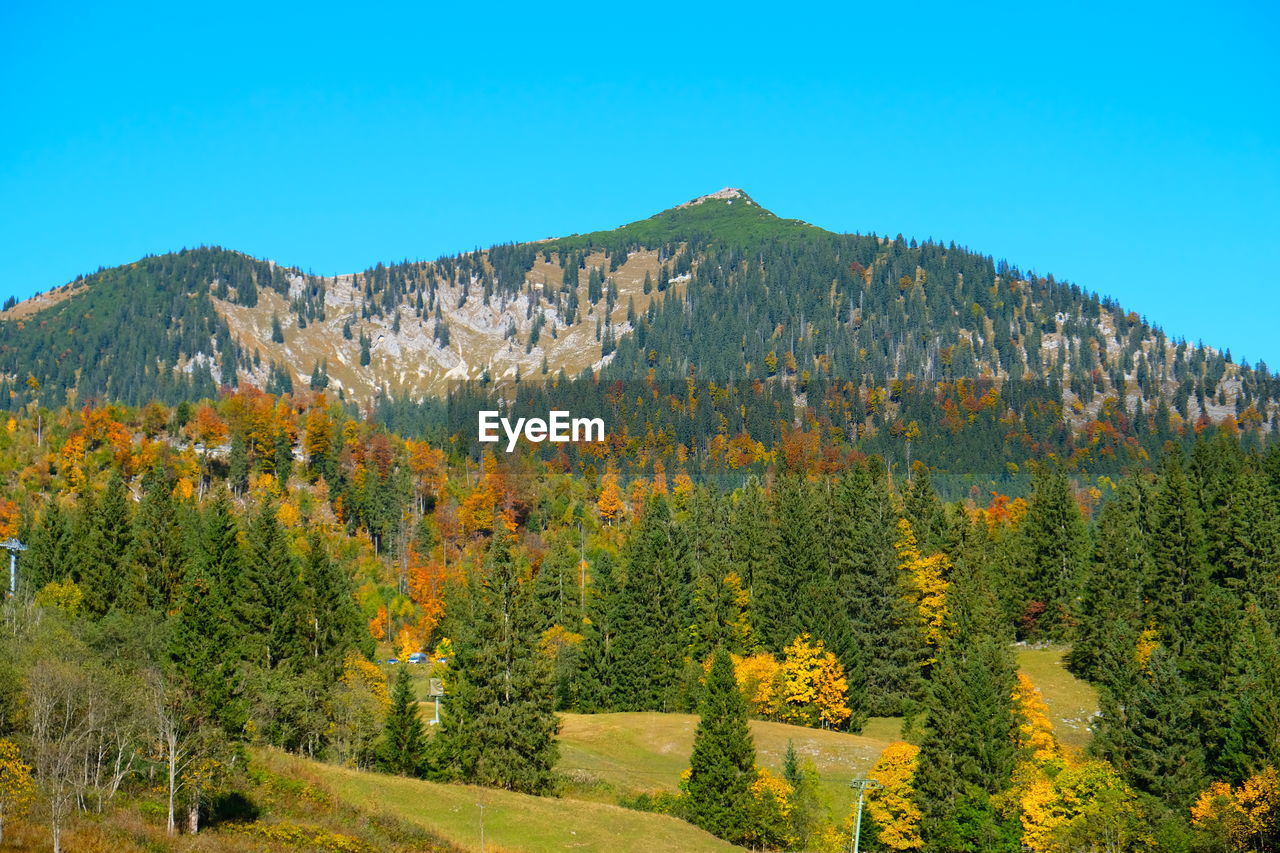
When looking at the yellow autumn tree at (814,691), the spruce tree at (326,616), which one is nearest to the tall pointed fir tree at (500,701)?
the spruce tree at (326,616)

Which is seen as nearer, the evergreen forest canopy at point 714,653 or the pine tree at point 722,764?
the evergreen forest canopy at point 714,653

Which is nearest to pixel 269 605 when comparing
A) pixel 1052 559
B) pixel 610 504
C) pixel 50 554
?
pixel 50 554

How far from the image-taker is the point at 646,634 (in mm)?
107750

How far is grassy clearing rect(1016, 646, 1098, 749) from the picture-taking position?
303 ft

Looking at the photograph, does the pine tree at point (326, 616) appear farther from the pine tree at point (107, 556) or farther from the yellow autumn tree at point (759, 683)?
the yellow autumn tree at point (759, 683)

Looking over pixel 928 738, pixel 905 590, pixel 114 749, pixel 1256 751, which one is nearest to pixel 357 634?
pixel 114 749

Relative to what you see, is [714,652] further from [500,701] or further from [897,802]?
[897,802]

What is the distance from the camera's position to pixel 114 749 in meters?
55.1

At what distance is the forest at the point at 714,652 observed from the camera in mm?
60094

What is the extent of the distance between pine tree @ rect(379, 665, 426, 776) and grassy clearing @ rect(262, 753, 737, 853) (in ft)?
12.2

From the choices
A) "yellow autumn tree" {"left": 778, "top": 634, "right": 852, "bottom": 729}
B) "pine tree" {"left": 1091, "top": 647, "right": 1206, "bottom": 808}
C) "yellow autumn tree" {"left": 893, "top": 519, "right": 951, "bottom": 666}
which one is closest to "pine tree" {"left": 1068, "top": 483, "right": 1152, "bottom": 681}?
"yellow autumn tree" {"left": 893, "top": 519, "right": 951, "bottom": 666}

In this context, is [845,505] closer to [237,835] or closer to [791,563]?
[791,563]

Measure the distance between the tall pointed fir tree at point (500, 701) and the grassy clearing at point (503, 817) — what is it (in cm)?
483

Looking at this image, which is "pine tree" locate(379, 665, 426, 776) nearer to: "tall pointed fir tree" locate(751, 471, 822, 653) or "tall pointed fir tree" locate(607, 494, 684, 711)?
"tall pointed fir tree" locate(607, 494, 684, 711)
